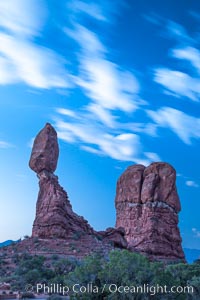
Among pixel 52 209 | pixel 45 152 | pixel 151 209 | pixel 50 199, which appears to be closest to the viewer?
pixel 52 209

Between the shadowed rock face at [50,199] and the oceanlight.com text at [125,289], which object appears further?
the shadowed rock face at [50,199]

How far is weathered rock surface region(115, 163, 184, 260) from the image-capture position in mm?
58312

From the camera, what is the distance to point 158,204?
61.8 meters

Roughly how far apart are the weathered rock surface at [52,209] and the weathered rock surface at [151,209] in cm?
751

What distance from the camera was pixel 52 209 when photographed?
46.7m

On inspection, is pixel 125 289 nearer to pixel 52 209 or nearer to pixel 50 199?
pixel 52 209

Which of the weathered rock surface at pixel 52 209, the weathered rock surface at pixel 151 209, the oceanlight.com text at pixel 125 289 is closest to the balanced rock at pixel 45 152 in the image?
the weathered rock surface at pixel 52 209

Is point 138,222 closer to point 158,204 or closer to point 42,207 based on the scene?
point 158,204

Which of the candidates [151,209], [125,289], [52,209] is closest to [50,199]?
[52,209]

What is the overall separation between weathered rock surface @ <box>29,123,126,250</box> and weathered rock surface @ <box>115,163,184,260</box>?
751cm

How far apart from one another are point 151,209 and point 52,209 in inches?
720

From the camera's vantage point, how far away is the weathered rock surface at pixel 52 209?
45.8m

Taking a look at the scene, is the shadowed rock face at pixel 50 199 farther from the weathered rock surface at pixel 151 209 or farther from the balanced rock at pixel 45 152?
the weathered rock surface at pixel 151 209

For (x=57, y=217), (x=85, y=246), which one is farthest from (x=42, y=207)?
(x=85, y=246)
